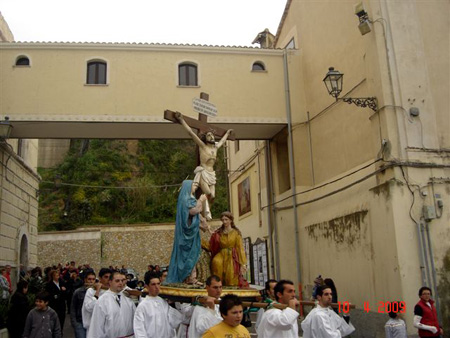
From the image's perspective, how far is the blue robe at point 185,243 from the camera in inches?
279

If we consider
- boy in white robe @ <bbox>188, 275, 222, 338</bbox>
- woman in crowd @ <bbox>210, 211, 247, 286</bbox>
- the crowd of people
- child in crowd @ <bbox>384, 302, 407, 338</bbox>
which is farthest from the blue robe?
child in crowd @ <bbox>384, 302, 407, 338</bbox>

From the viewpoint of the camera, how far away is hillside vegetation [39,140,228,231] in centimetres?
3694

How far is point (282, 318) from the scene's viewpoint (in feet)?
16.6

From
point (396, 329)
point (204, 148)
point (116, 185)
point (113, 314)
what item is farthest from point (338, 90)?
point (116, 185)

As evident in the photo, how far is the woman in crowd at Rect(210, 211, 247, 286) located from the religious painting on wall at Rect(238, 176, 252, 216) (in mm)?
13698

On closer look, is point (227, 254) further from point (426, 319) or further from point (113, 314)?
point (426, 319)

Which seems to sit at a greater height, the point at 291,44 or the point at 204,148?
the point at 291,44

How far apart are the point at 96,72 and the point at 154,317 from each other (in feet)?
37.8

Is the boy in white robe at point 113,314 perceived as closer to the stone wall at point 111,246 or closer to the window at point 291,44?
the window at point 291,44

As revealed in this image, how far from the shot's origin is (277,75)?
16469mm

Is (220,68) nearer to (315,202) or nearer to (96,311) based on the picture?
(315,202)

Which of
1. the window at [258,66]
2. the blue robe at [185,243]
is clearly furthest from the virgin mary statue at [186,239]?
the window at [258,66]

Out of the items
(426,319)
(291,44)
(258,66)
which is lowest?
(426,319)

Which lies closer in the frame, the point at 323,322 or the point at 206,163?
the point at 323,322
